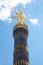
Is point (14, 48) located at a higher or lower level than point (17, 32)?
lower

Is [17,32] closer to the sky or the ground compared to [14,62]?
closer to the sky

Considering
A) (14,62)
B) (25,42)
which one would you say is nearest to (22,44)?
(25,42)

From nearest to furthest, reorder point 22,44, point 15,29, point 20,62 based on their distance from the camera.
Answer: point 20,62
point 22,44
point 15,29

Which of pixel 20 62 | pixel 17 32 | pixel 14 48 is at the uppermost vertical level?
pixel 17 32

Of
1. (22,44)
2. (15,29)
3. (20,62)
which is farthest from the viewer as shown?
(15,29)

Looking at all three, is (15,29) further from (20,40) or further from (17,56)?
(17,56)

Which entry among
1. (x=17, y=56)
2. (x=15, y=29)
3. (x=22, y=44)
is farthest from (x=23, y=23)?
(x=17, y=56)

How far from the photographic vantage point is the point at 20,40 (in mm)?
49938

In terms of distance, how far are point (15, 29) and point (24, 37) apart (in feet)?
9.89

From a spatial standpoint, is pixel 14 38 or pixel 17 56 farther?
pixel 14 38

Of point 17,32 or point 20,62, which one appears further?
point 17,32

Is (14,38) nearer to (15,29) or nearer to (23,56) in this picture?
(15,29)

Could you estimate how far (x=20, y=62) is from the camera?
149ft

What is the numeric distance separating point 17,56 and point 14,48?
2941 millimetres
